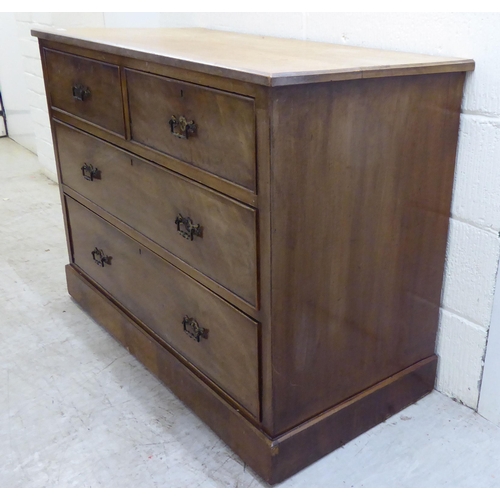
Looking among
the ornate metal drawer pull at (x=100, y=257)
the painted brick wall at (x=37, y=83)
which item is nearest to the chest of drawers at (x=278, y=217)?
the ornate metal drawer pull at (x=100, y=257)

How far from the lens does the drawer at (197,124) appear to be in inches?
45.2

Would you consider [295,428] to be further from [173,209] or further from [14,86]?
Result: [14,86]

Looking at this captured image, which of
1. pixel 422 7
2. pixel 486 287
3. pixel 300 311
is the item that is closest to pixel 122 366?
pixel 300 311

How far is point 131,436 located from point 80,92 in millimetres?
979

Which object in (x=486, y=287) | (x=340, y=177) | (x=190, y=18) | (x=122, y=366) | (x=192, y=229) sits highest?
(x=190, y=18)

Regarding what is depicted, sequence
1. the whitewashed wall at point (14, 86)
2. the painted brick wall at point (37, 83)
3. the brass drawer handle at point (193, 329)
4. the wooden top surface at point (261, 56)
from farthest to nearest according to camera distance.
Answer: the whitewashed wall at point (14, 86), the painted brick wall at point (37, 83), the brass drawer handle at point (193, 329), the wooden top surface at point (261, 56)

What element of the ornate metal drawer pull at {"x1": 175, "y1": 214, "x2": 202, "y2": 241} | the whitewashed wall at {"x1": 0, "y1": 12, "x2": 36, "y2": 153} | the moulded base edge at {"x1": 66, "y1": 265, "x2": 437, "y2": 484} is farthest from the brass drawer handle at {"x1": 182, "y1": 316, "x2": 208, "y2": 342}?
the whitewashed wall at {"x1": 0, "y1": 12, "x2": 36, "y2": 153}

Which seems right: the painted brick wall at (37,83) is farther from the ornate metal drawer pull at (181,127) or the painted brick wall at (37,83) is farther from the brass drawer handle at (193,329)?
the brass drawer handle at (193,329)

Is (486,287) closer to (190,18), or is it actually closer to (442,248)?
(442,248)

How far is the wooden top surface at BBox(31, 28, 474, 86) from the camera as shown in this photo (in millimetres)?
1092

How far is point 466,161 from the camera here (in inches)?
57.0

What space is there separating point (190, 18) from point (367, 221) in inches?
51.8

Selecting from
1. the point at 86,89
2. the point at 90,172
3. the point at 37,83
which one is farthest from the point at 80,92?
the point at 37,83

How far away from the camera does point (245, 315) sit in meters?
1.29
